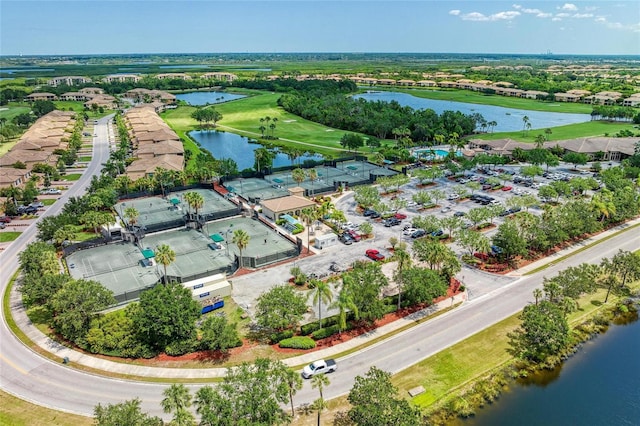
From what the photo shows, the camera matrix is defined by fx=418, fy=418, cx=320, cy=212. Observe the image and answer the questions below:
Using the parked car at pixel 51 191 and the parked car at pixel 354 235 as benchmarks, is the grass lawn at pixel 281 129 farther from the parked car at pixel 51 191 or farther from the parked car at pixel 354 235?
the parked car at pixel 354 235

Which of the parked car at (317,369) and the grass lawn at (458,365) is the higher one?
the parked car at (317,369)

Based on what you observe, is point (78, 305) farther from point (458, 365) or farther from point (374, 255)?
point (458, 365)

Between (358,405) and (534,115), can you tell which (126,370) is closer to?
(358,405)

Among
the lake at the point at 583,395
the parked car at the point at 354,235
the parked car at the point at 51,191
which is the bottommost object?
the lake at the point at 583,395

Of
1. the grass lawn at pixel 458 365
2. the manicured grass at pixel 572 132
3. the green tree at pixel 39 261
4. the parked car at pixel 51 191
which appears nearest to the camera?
the grass lawn at pixel 458 365

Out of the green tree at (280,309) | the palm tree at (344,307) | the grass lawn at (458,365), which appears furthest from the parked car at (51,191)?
the grass lawn at (458,365)

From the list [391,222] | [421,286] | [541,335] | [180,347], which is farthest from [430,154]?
[180,347]

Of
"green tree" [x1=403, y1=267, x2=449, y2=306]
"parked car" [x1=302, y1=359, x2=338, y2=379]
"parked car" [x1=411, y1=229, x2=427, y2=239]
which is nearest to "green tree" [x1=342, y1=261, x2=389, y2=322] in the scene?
"green tree" [x1=403, y1=267, x2=449, y2=306]
